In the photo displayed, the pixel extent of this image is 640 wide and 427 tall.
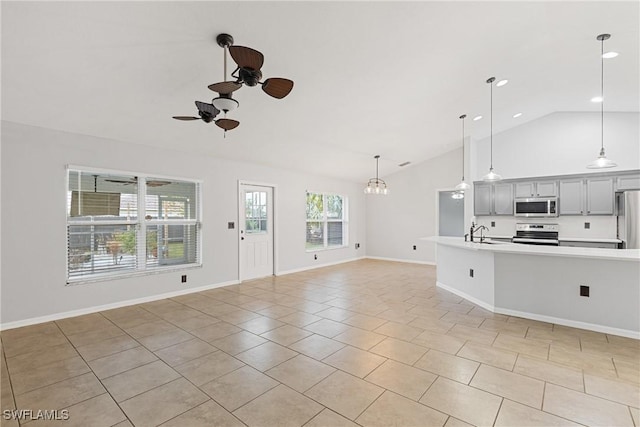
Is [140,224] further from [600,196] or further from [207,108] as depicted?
[600,196]

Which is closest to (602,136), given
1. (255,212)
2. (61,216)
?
(255,212)

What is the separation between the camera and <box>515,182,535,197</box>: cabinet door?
20.8 feet

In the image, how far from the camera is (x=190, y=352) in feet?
9.51

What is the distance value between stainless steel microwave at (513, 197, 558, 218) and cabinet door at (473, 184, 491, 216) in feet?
1.73

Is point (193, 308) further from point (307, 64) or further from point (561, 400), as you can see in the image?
point (561, 400)

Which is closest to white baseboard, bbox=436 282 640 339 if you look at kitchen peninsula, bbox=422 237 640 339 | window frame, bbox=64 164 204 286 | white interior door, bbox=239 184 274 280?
kitchen peninsula, bbox=422 237 640 339

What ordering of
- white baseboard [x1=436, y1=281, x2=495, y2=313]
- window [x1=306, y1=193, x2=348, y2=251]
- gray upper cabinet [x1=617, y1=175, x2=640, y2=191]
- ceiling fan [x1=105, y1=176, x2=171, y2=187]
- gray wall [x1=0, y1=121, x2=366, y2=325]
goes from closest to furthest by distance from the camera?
gray wall [x1=0, y1=121, x2=366, y2=325] < white baseboard [x1=436, y1=281, x2=495, y2=313] < ceiling fan [x1=105, y1=176, x2=171, y2=187] < gray upper cabinet [x1=617, y1=175, x2=640, y2=191] < window [x1=306, y1=193, x2=348, y2=251]

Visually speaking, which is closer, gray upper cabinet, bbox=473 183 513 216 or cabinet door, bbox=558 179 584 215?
cabinet door, bbox=558 179 584 215

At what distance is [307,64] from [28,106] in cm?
310

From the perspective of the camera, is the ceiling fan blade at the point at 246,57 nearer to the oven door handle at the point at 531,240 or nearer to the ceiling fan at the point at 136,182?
the ceiling fan at the point at 136,182

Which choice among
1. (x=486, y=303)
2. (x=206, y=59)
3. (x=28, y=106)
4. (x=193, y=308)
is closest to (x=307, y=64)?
(x=206, y=59)

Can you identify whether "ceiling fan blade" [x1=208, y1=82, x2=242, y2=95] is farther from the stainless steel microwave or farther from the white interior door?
the stainless steel microwave

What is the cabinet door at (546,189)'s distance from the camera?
20.0ft

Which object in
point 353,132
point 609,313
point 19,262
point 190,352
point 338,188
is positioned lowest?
point 190,352
